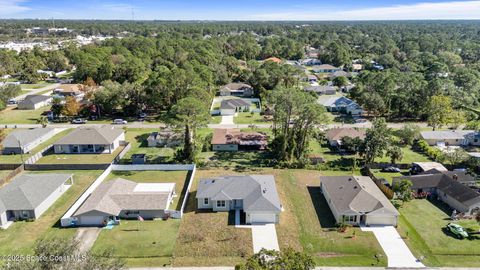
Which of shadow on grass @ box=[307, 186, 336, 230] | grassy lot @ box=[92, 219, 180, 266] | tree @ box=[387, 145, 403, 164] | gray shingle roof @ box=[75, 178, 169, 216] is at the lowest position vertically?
grassy lot @ box=[92, 219, 180, 266]

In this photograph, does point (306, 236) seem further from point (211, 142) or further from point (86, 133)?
point (86, 133)

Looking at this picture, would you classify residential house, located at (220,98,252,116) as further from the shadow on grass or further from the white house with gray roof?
the shadow on grass

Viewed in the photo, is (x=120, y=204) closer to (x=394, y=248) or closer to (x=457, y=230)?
(x=394, y=248)

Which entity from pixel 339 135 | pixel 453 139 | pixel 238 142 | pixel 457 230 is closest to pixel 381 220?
pixel 457 230

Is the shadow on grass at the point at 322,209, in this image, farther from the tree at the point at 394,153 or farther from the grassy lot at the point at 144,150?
the grassy lot at the point at 144,150

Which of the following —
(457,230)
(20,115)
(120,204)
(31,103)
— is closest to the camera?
(457,230)

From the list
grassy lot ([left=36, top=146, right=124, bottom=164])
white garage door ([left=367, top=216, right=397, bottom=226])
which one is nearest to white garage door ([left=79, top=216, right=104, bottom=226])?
grassy lot ([left=36, top=146, right=124, bottom=164])
